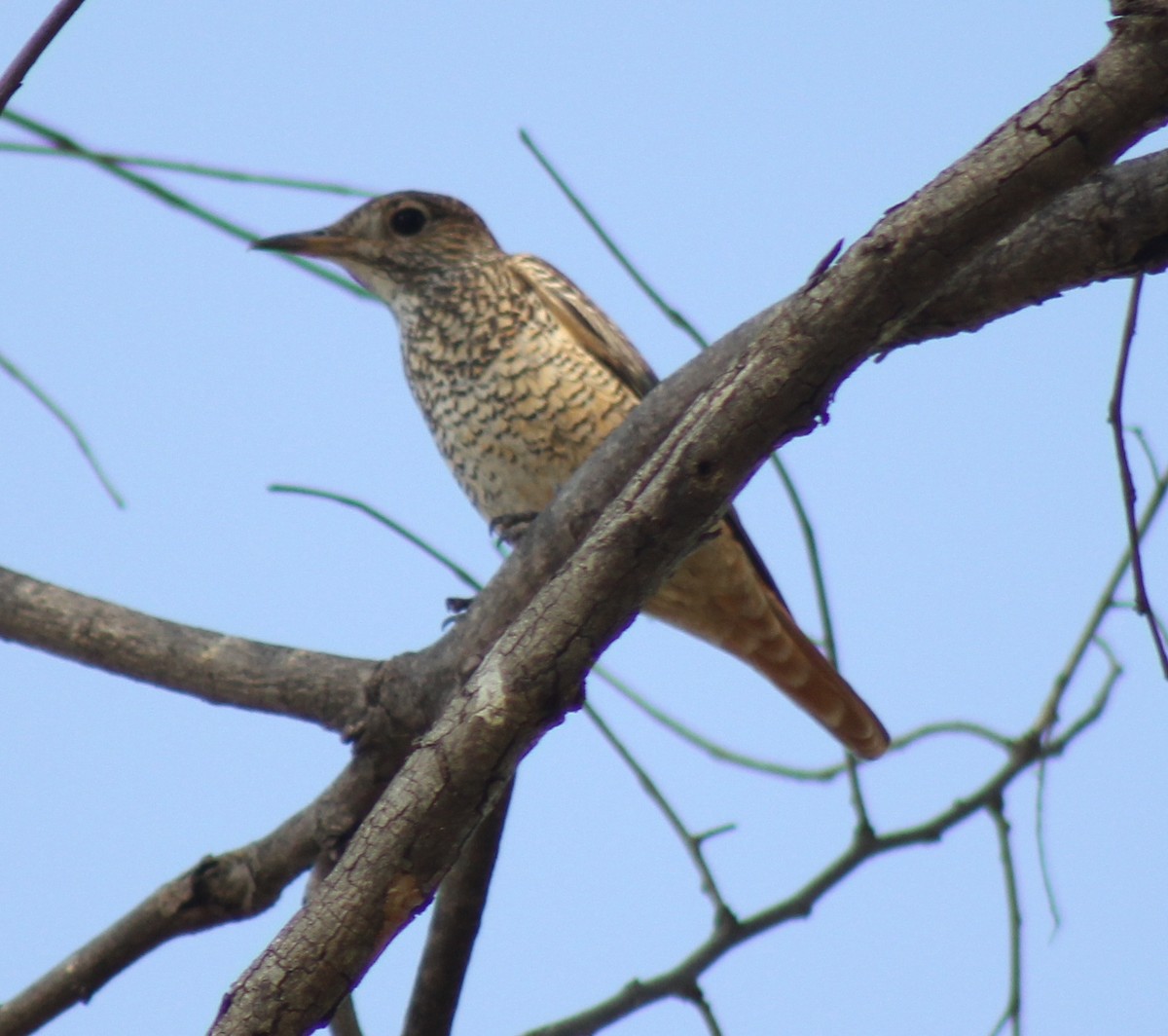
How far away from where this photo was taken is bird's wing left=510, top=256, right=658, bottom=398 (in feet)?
16.1

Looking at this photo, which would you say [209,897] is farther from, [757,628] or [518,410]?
[757,628]

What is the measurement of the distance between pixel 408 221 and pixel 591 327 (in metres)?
0.92

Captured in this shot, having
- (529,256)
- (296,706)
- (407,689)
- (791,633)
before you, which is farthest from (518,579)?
(529,256)

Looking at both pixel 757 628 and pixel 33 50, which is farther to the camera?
pixel 757 628

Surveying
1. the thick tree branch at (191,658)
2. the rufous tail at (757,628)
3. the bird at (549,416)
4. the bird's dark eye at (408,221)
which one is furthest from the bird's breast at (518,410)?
the thick tree branch at (191,658)

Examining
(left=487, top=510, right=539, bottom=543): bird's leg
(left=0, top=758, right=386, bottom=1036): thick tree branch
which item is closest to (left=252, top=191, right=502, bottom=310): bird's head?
(left=487, top=510, right=539, bottom=543): bird's leg

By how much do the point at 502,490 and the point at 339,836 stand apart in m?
1.58

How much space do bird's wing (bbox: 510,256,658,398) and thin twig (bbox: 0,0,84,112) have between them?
3.00m

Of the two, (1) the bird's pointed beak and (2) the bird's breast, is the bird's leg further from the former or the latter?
(1) the bird's pointed beak

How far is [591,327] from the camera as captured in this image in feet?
16.4

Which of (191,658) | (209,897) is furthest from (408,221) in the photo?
(209,897)

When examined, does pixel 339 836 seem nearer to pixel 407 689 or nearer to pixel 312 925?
pixel 407 689

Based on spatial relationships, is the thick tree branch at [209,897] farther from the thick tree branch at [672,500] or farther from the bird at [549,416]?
the bird at [549,416]

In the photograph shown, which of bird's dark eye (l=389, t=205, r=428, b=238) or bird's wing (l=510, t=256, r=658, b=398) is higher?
bird's dark eye (l=389, t=205, r=428, b=238)
